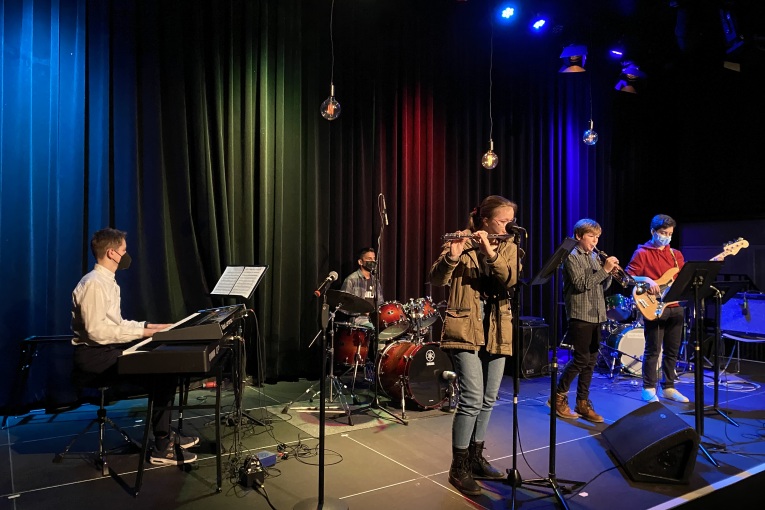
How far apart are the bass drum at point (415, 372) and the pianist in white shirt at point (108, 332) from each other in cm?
190

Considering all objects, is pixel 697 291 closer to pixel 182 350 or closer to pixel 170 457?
pixel 182 350

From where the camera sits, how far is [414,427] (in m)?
4.82

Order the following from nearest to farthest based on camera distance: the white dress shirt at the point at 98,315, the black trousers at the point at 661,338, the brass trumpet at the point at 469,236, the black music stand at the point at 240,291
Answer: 1. the brass trumpet at the point at 469,236
2. the white dress shirt at the point at 98,315
3. the black music stand at the point at 240,291
4. the black trousers at the point at 661,338

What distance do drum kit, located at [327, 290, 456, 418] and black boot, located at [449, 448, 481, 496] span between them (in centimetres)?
161

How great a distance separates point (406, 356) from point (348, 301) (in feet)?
2.78

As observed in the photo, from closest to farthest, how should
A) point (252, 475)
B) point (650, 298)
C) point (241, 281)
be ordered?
point (252, 475)
point (241, 281)
point (650, 298)

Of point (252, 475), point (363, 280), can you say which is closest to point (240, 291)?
point (252, 475)

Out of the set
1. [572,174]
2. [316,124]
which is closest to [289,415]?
[316,124]

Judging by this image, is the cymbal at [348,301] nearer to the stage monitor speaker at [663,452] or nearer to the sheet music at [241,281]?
the sheet music at [241,281]

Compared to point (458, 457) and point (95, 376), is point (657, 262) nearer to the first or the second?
point (458, 457)

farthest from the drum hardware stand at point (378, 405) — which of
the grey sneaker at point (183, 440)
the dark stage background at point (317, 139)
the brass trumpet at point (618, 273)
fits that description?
the brass trumpet at point (618, 273)

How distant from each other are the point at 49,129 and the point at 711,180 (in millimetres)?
9504

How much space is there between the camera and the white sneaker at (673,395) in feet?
18.6

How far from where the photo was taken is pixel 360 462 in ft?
13.0
